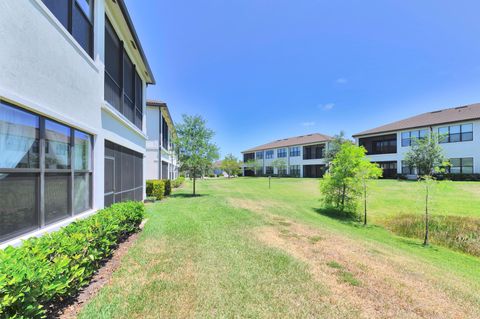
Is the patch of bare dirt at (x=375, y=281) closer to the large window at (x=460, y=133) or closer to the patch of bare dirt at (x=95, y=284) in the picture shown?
the patch of bare dirt at (x=95, y=284)

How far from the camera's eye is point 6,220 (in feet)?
11.6

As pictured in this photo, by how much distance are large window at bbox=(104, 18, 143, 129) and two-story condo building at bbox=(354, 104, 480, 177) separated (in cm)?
2334

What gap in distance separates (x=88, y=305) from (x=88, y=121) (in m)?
4.71

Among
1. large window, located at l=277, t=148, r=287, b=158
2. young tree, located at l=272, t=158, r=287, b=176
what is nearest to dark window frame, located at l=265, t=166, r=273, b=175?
large window, located at l=277, t=148, r=287, b=158

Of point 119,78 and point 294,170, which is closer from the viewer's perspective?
point 119,78

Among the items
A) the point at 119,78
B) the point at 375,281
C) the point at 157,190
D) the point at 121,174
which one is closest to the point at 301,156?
the point at 157,190

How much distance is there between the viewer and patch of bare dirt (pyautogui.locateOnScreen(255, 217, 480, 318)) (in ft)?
Answer: 12.0

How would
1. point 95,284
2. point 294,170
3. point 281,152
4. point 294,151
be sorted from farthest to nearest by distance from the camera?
point 281,152 < point 294,151 < point 294,170 < point 95,284

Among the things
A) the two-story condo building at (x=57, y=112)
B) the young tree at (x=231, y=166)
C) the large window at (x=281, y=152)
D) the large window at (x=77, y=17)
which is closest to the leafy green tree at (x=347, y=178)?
the two-story condo building at (x=57, y=112)

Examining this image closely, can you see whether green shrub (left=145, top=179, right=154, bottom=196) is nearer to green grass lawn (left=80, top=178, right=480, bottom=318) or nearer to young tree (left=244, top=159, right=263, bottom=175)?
green grass lawn (left=80, top=178, right=480, bottom=318)

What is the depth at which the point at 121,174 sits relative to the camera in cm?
926

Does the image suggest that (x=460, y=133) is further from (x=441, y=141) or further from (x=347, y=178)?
(x=347, y=178)

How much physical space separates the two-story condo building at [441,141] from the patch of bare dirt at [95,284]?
24.3m

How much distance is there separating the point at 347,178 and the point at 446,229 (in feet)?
15.7
